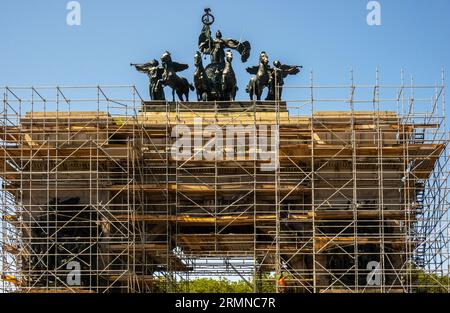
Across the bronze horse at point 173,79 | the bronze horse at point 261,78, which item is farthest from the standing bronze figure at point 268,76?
the bronze horse at point 173,79

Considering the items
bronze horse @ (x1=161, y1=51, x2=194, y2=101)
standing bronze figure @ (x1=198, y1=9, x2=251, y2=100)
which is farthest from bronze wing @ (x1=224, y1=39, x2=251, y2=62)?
bronze horse @ (x1=161, y1=51, x2=194, y2=101)

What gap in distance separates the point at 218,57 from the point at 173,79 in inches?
84.1

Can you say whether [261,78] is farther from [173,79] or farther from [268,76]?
[173,79]

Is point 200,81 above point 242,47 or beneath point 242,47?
beneath

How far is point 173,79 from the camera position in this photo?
37.9 meters

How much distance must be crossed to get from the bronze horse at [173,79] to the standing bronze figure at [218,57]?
2.86 feet

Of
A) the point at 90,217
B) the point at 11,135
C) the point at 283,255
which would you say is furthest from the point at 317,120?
the point at 11,135

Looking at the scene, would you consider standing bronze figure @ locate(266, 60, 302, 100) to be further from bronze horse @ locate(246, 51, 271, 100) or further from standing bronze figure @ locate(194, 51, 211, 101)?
standing bronze figure @ locate(194, 51, 211, 101)

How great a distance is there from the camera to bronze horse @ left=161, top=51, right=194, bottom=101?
37906mm

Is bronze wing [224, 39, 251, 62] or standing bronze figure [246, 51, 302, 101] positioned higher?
bronze wing [224, 39, 251, 62]

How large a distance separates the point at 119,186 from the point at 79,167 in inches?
76.1

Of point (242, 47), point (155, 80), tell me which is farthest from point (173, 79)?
point (242, 47)

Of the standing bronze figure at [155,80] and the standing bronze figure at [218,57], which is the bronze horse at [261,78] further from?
the standing bronze figure at [155,80]

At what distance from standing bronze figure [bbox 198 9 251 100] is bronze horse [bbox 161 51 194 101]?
87 cm
